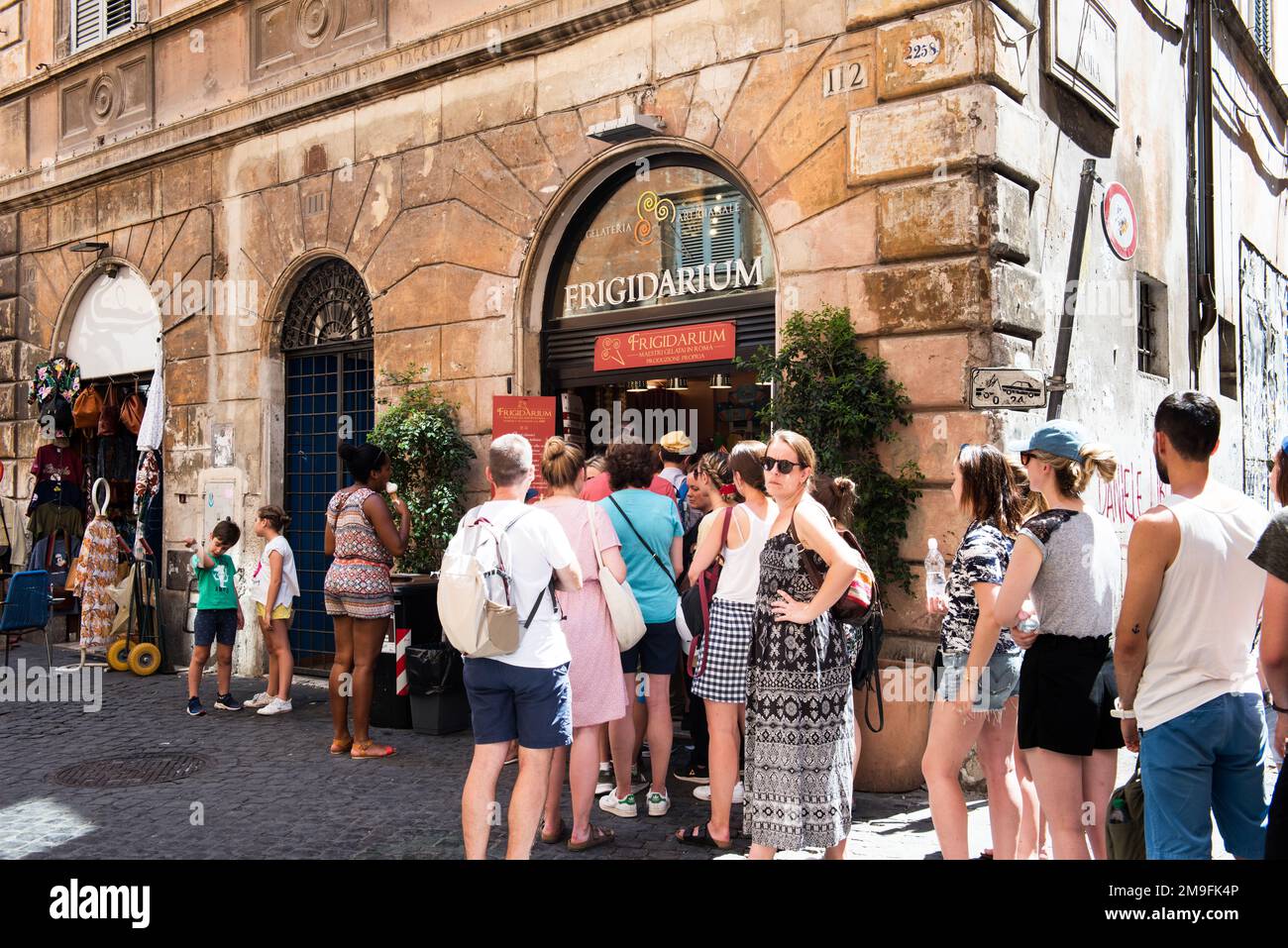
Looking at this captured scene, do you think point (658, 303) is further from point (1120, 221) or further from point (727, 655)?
point (727, 655)

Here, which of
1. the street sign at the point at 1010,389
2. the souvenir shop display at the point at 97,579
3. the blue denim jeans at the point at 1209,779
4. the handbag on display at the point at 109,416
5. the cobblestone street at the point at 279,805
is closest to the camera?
the blue denim jeans at the point at 1209,779

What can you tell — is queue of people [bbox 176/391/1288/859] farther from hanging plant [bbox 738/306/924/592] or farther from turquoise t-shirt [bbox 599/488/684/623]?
hanging plant [bbox 738/306/924/592]

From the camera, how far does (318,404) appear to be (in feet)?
36.1

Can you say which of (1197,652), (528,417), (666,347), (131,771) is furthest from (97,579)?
(1197,652)

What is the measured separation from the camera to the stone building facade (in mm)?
6848

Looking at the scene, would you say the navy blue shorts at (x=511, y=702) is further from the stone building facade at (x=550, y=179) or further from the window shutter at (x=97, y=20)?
the window shutter at (x=97, y=20)

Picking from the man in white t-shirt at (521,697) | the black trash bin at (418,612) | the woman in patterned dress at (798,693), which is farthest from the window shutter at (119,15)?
the woman in patterned dress at (798,693)

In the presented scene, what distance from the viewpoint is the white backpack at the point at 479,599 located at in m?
4.53

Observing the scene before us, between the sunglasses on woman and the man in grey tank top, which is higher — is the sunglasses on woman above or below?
above

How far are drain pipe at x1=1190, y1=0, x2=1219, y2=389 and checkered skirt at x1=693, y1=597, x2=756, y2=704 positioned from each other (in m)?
6.69

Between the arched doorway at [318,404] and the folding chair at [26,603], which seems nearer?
the folding chair at [26,603]

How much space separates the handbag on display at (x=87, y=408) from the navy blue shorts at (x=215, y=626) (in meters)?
5.38

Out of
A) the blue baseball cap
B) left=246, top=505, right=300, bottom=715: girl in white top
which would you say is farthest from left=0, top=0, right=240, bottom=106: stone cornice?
the blue baseball cap

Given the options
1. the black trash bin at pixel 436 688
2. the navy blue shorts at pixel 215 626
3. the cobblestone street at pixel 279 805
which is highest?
the navy blue shorts at pixel 215 626
